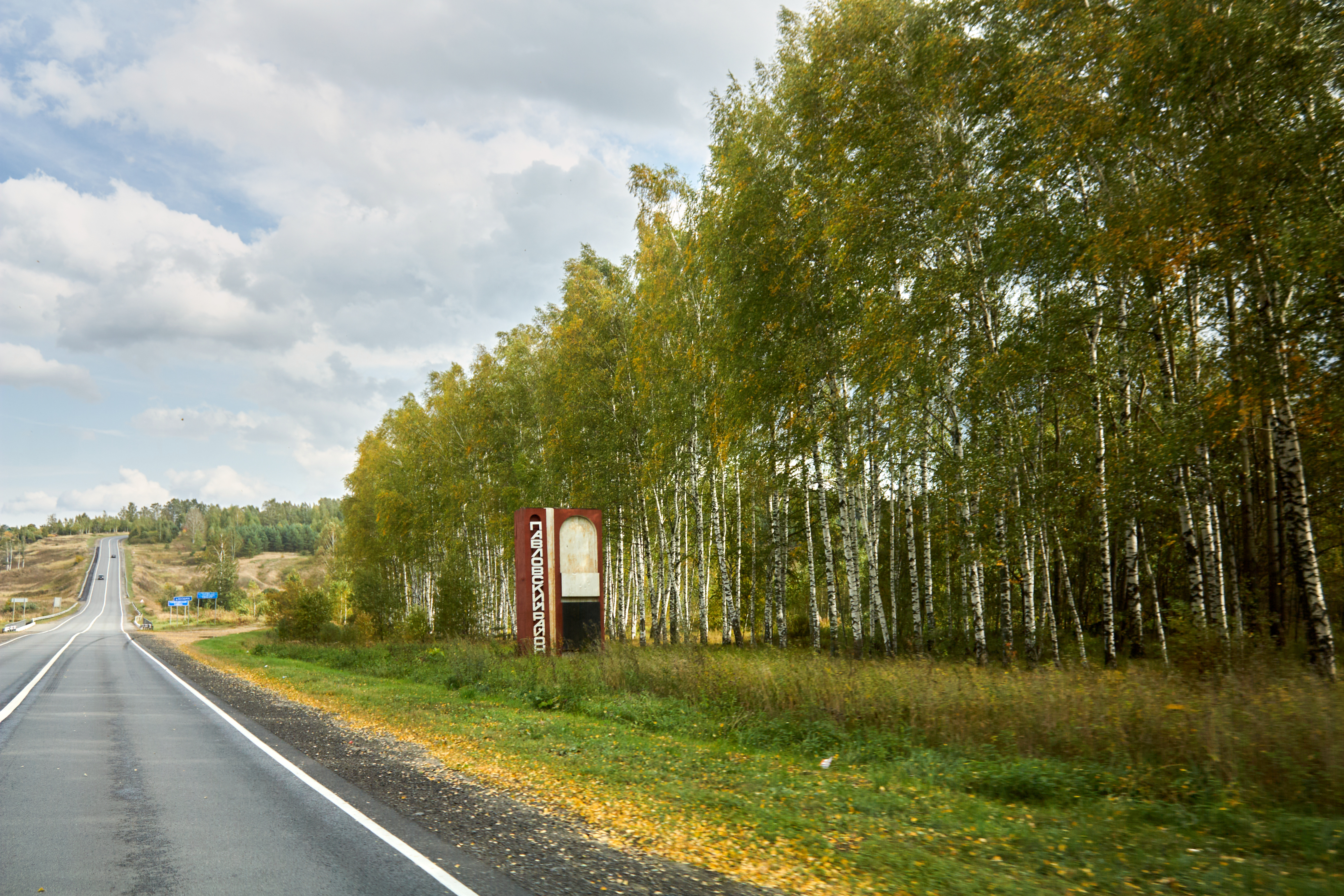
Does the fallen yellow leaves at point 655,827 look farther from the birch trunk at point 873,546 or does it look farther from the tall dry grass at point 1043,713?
the birch trunk at point 873,546

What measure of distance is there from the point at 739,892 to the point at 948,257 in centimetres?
1201

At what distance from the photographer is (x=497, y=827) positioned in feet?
21.9

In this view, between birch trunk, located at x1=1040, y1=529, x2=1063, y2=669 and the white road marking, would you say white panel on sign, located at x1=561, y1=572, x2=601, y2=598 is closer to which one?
birch trunk, located at x1=1040, y1=529, x2=1063, y2=669

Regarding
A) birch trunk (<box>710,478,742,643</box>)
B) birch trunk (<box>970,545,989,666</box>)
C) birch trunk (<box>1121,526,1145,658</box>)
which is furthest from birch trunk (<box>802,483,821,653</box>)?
birch trunk (<box>1121,526,1145,658</box>)

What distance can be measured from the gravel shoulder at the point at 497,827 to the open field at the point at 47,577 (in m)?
112

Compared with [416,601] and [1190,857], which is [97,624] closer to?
[416,601]

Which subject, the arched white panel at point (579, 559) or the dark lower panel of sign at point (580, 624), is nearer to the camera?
the dark lower panel of sign at point (580, 624)

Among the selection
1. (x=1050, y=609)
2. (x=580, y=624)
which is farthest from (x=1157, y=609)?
(x=580, y=624)

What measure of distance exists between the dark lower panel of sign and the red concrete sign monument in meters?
0.02

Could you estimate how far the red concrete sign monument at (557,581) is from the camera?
2023 cm

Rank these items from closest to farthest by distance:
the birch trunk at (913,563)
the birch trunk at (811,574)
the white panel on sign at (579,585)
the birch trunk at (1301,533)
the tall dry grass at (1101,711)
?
1. the tall dry grass at (1101,711)
2. the birch trunk at (1301,533)
3. the birch trunk at (913,563)
4. the birch trunk at (811,574)
5. the white panel on sign at (579,585)

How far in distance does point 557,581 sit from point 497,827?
46.0 feet

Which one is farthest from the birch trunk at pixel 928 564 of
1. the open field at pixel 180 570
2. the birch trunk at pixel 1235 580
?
the open field at pixel 180 570

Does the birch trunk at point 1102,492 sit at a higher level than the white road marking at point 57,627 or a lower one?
higher
